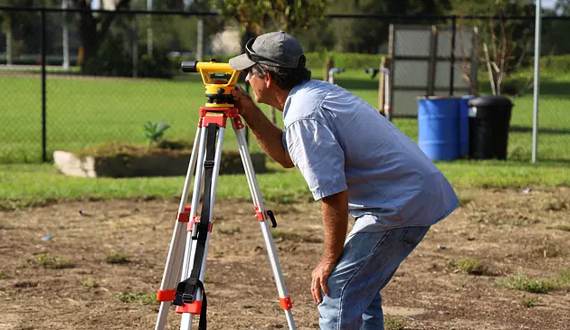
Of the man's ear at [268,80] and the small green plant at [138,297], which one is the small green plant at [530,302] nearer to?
the small green plant at [138,297]

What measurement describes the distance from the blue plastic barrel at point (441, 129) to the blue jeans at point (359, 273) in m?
12.3

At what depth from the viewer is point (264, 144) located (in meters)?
5.12

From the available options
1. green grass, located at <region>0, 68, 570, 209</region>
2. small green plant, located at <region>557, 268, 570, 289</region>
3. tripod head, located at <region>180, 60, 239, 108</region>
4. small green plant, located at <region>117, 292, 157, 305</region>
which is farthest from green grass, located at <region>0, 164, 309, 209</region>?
tripod head, located at <region>180, 60, 239, 108</region>

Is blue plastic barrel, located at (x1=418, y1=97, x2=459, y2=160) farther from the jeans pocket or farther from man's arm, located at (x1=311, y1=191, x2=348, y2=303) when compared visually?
man's arm, located at (x1=311, y1=191, x2=348, y2=303)

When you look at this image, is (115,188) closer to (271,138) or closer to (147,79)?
(271,138)

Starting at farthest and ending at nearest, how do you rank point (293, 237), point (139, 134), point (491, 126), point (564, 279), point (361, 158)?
1. point (139, 134)
2. point (491, 126)
3. point (293, 237)
4. point (564, 279)
5. point (361, 158)

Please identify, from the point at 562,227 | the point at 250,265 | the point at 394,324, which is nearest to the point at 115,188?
the point at 250,265

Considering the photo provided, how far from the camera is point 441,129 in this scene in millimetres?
16938

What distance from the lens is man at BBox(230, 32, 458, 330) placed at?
14.9 feet

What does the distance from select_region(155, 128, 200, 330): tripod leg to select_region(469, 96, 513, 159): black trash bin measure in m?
11.7

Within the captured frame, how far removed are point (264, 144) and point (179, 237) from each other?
83 centimetres

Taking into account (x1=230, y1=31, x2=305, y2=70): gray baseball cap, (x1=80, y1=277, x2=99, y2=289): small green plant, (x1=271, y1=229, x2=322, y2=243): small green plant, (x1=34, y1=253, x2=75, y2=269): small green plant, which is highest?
(x1=230, y1=31, x2=305, y2=70): gray baseball cap

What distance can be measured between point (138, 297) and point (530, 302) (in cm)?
264

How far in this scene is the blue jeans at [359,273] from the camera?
184 inches
